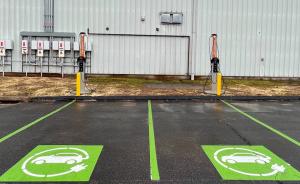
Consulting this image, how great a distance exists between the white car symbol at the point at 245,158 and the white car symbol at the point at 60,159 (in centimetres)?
240

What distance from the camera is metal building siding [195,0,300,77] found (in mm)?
20906

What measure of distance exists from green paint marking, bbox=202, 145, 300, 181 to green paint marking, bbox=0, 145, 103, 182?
1.98 metres

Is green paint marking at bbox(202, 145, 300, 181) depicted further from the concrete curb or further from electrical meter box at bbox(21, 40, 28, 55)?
electrical meter box at bbox(21, 40, 28, 55)

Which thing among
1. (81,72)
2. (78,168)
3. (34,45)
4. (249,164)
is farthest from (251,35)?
(78,168)

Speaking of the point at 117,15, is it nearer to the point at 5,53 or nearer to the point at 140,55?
the point at 140,55

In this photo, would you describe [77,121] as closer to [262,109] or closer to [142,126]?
[142,126]

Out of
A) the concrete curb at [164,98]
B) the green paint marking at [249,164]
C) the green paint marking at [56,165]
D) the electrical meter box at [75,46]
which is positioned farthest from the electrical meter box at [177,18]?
the green paint marking at [56,165]

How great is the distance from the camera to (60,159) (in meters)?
5.29

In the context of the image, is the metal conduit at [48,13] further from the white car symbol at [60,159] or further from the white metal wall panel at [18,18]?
the white car symbol at [60,159]

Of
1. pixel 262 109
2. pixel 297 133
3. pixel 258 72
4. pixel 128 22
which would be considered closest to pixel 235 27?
pixel 258 72

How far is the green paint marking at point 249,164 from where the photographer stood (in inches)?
181

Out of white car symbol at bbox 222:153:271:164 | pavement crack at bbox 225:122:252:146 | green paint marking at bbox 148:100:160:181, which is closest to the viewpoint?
green paint marking at bbox 148:100:160:181

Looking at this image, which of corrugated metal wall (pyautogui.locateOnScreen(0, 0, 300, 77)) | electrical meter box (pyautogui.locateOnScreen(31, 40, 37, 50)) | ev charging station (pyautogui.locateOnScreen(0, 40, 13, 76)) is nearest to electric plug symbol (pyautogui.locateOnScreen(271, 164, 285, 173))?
corrugated metal wall (pyautogui.locateOnScreen(0, 0, 300, 77))

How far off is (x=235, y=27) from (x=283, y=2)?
3478 millimetres
